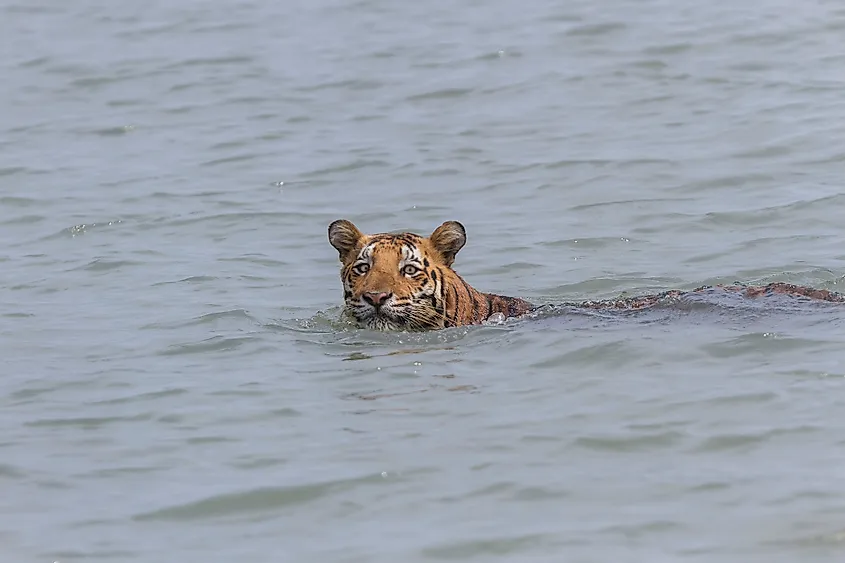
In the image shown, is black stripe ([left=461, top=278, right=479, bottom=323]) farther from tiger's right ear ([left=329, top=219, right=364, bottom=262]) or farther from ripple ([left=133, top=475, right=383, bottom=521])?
ripple ([left=133, top=475, right=383, bottom=521])

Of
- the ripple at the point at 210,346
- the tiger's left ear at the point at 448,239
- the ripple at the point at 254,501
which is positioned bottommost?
the ripple at the point at 254,501

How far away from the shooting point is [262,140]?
55.1ft

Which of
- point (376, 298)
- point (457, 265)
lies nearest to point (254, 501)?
point (376, 298)

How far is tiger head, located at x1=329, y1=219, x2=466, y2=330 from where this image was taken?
9.34m

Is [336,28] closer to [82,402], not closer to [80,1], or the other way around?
[80,1]

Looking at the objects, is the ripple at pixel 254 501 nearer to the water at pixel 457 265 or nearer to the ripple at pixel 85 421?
the water at pixel 457 265

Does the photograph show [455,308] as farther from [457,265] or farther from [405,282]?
[457,265]

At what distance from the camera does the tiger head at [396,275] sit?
30.7 feet

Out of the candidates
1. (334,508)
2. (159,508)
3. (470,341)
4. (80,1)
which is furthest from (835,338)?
(80,1)

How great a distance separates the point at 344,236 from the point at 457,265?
295 centimetres

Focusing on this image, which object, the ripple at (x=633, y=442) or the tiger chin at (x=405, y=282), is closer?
the ripple at (x=633, y=442)

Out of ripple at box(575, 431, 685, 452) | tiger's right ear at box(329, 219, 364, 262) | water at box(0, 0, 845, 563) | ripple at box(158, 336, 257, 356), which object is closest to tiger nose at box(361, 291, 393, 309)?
water at box(0, 0, 845, 563)

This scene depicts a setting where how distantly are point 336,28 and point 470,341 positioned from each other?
12710mm

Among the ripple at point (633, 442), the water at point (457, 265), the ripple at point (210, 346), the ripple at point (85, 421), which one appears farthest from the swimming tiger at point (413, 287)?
the ripple at point (633, 442)
